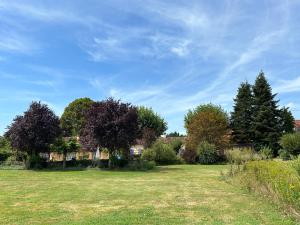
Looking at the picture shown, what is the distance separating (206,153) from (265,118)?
12230mm

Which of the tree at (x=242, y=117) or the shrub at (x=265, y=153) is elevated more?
the tree at (x=242, y=117)

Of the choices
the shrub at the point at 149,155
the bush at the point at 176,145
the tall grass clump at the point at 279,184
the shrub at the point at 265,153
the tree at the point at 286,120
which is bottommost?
the tall grass clump at the point at 279,184

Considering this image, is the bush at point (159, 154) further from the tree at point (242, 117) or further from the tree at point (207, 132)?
the tree at point (242, 117)

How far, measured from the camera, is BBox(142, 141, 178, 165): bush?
34.8 meters

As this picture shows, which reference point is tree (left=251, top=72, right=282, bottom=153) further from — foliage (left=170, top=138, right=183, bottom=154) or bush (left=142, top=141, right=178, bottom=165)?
bush (left=142, top=141, right=178, bottom=165)

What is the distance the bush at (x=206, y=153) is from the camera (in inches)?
1468

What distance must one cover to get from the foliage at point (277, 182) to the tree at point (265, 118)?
31602 millimetres

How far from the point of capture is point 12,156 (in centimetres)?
3472

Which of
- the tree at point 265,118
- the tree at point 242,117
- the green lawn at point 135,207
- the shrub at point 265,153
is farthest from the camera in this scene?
the tree at point 242,117

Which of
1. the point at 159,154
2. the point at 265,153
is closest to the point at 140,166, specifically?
the point at 159,154

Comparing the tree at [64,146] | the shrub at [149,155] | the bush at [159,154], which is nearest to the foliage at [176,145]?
the bush at [159,154]

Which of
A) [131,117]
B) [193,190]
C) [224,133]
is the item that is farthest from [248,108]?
[193,190]

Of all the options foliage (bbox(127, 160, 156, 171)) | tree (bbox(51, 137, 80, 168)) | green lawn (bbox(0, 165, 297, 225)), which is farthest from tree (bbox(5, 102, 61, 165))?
green lawn (bbox(0, 165, 297, 225))

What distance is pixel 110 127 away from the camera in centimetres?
2769
